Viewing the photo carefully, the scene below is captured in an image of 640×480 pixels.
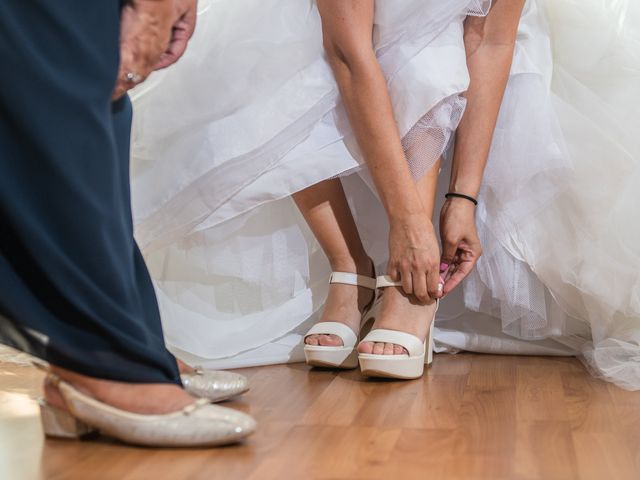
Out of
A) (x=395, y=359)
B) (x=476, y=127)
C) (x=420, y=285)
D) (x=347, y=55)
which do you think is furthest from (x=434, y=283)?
(x=347, y=55)

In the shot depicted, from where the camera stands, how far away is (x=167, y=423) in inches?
35.6

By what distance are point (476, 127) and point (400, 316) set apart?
301 mm

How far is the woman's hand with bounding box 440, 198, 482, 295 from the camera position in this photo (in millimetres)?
1317

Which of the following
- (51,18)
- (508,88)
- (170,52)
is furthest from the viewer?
(508,88)

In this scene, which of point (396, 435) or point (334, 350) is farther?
point (334, 350)

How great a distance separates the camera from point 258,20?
1406mm

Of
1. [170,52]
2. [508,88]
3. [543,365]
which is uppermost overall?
[170,52]

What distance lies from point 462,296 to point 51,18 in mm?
870

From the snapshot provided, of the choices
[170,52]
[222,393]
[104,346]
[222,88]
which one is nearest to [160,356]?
[104,346]

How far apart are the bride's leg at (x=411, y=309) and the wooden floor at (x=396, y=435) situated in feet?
0.24

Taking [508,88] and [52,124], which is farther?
[508,88]

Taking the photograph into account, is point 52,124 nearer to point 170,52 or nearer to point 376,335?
point 170,52

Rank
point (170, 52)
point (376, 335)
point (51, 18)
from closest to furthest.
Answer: point (51, 18), point (170, 52), point (376, 335)

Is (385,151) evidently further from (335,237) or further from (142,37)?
(142,37)
